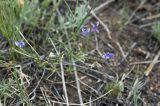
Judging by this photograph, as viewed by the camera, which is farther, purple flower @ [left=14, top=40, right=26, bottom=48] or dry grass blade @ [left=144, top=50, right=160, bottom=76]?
dry grass blade @ [left=144, top=50, right=160, bottom=76]

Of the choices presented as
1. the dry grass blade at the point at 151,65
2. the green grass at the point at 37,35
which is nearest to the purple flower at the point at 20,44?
the green grass at the point at 37,35

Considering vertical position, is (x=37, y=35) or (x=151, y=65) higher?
(x=37, y=35)

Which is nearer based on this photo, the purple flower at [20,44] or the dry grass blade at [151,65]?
the purple flower at [20,44]

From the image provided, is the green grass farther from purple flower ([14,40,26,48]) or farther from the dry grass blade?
the dry grass blade

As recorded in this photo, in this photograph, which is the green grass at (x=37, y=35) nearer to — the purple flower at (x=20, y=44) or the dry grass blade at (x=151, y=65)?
the purple flower at (x=20, y=44)

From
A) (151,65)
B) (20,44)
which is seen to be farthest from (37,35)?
(151,65)

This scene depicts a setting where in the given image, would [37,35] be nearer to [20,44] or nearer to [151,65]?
[20,44]

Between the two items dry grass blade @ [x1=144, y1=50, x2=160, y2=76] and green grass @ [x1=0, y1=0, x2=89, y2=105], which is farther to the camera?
dry grass blade @ [x1=144, y1=50, x2=160, y2=76]

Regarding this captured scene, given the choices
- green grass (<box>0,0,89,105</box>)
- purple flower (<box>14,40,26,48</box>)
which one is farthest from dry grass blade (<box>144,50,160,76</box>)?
purple flower (<box>14,40,26,48</box>)

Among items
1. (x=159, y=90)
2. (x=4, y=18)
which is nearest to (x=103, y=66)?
(x=159, y=90)

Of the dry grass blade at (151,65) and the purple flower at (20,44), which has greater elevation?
the purple flower at (20,44)

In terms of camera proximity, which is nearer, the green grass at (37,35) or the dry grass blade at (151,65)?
the green grass at (37,35)

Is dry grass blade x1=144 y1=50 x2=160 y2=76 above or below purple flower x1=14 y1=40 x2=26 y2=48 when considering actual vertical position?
below
